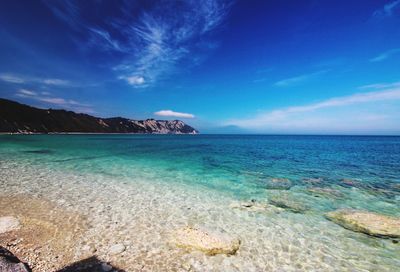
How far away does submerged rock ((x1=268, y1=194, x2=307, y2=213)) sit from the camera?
1044 centimetres

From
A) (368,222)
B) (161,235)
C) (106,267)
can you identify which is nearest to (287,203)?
(368,222)

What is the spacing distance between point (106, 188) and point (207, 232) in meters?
8.14

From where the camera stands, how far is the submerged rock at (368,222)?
809cm

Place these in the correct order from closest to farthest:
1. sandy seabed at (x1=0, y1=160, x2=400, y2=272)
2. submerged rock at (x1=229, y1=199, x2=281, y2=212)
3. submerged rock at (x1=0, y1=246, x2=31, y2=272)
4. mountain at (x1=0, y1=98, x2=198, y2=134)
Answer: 1. submerged rock at (x1=0, y1=246, x2=31, y2=272)
2. sandy seabed at (x1=0, y1=160, x2=400, y2=272)
3. submerged rock at (x1=229, y1=199, x2=281, y2=212)
4. mountain at (x1=0, y1=98, x2=198, y2=134)

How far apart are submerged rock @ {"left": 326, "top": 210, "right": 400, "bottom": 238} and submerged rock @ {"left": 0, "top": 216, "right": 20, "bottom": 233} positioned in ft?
39.6

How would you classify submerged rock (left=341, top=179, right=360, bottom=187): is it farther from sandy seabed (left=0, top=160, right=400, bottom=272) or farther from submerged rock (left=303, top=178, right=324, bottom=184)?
sandy seabed (left=0, top=160, right=400, bottom=272)

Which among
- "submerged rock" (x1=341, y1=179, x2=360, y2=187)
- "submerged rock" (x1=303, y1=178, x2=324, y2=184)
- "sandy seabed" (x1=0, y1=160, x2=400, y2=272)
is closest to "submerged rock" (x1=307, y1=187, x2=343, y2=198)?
"submerged rock" (x1=303, y1=178, x2=324, y2=184)

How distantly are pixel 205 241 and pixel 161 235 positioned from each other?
5.11ft

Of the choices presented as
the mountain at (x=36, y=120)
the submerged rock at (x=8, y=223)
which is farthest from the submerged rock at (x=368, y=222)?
the mountain at (x=36, y=120)

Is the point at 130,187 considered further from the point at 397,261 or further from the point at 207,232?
the point at 397,261

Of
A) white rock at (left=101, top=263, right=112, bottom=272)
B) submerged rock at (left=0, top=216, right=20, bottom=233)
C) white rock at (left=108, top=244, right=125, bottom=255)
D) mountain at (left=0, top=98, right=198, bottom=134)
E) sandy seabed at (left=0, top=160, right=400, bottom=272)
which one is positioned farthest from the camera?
mountain at (left=0, top=98, right=198, bottom=134)

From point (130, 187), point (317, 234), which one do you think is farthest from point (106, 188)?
point (317, 234)

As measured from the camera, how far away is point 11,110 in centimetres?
13350

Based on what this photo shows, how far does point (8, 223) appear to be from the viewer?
743cm
